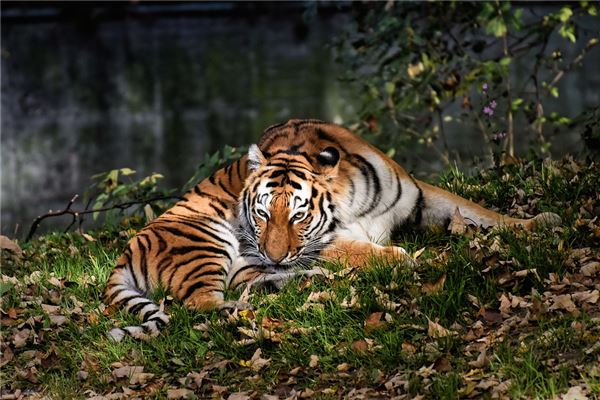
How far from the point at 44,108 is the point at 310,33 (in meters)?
3.67

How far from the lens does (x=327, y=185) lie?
571cm

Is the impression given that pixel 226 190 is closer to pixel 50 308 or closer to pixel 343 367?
pixel 50 308

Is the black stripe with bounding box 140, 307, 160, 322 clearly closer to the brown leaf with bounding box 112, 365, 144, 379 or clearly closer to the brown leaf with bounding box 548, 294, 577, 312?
the brown leaf with bounding box 112, 365, 144, 379

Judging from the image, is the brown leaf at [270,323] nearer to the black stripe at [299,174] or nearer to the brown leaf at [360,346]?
the brown leaf at [360,346]

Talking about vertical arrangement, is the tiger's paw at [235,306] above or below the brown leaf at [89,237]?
above

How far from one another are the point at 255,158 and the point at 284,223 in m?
0.48

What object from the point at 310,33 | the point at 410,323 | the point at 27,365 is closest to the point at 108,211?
the point at 27,365

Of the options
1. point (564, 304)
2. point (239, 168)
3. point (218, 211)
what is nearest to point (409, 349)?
point (564, 304)

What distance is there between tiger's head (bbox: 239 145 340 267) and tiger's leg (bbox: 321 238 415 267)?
2.7 inches

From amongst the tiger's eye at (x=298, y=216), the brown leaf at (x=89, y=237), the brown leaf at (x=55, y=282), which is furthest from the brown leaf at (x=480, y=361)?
the brown leaf at (x=89, y=237)

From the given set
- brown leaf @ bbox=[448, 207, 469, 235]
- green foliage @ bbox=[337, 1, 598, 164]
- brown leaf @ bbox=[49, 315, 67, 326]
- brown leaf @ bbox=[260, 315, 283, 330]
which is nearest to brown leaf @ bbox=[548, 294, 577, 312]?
brown leaf @ bbox=[448, 207, 469, 235]

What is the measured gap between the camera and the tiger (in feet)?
18.2

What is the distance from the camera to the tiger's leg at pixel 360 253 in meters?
5.40

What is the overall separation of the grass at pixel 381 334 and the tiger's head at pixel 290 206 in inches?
8.6
